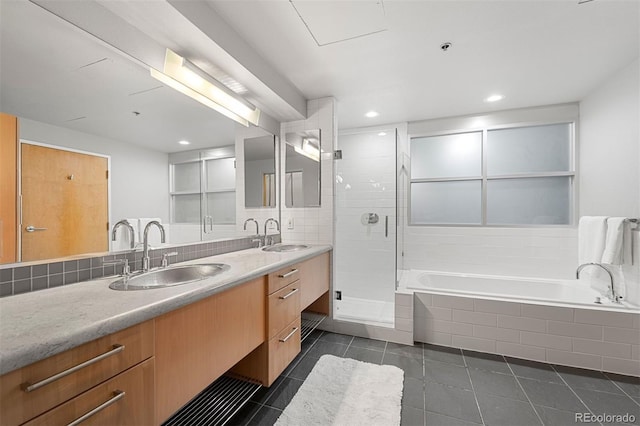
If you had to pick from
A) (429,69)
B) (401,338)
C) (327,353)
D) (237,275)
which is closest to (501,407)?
(401,338)

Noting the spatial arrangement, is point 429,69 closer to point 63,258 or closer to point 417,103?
point 417,103

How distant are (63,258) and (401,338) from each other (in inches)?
94.7

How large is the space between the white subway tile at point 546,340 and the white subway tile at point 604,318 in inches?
7.4

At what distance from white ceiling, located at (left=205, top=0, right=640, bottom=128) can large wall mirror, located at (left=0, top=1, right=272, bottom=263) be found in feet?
2.07

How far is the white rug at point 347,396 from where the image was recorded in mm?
1456

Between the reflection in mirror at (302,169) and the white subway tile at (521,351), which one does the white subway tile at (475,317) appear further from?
the reflection in mirror at (302,169)

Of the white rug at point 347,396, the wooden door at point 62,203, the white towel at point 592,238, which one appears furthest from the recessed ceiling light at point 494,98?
the wooden door at point 62,203

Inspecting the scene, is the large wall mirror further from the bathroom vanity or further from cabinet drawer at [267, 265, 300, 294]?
cabinet drawer at [267, 265, 300, 294]

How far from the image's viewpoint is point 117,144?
4.60 feet

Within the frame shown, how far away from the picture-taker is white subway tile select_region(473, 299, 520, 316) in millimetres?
2121

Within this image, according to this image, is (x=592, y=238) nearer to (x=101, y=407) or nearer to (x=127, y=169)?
(x=101, y=407)

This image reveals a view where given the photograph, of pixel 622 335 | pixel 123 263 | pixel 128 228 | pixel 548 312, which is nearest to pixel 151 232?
pixel 128 228

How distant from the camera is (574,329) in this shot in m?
1.99

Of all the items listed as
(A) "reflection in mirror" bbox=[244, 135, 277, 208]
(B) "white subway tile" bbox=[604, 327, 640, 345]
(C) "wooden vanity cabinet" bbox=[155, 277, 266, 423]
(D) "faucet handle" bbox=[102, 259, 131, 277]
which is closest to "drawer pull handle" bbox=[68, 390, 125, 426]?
(C) "wooden vanity cabinet" bbox=[155, 277, 266, 423]
